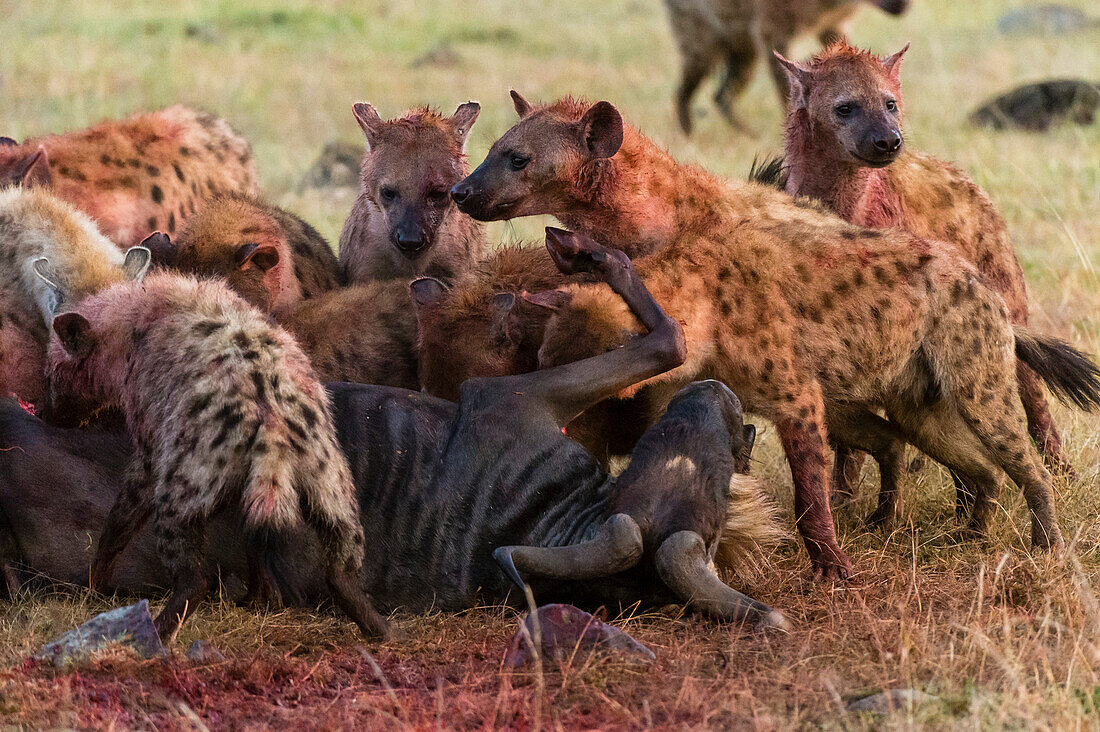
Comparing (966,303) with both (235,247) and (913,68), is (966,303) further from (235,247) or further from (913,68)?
(913,68)

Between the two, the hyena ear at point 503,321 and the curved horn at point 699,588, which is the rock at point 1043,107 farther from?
the curved horn at point 699,588

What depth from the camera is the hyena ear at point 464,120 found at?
17.1 ft

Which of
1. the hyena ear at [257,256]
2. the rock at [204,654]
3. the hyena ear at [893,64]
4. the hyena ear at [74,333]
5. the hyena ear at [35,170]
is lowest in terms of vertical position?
the rock at [204,654]

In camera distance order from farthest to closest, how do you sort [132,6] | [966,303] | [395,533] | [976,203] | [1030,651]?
[132,6] → [976,203] → [966,303] → [395,533] → [1030,651]

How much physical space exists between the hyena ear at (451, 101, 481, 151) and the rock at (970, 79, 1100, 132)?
565cm

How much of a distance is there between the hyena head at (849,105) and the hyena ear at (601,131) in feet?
3.34

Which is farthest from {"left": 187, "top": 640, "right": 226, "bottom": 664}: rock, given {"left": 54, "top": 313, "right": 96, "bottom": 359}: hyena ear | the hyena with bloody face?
the hyena with bloody face

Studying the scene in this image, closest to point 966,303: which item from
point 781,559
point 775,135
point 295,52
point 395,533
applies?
point 781,559

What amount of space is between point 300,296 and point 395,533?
1436mm

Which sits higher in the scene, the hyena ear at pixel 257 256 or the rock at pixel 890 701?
the hyena ear at pixel 257 256

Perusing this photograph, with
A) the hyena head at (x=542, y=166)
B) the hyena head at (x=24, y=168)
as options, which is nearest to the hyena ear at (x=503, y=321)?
the hyena head at (x=542, y=166)

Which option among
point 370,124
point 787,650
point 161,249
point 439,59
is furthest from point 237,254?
point 439,59

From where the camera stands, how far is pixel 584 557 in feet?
10.7

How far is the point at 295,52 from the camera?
13.5 meters
